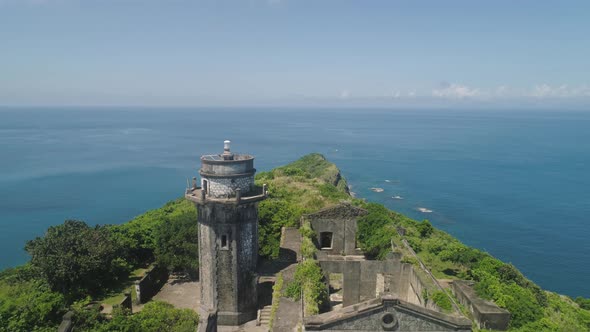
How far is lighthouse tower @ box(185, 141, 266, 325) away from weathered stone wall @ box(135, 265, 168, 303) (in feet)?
17.5

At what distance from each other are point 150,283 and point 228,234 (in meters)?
9.59

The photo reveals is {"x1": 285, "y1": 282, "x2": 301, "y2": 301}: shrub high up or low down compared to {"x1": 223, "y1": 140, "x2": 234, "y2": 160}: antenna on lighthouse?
down

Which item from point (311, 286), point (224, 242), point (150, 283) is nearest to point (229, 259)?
Answer: point (224, 242)

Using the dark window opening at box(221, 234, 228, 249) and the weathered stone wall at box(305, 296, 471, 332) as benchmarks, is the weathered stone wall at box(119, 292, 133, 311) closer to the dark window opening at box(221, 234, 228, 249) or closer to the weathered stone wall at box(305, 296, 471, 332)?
the dark window opening at box(221, 234, 228, 249)

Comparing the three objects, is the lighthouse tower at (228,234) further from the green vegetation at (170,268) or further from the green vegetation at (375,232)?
the green vegetation at (375,232)

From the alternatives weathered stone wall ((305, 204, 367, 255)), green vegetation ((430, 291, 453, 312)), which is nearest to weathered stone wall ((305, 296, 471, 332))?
green vegetation ((430, 291, 453, 312))

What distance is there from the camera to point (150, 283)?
27453mm

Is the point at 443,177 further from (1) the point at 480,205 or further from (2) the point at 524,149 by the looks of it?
(2) the point at 524,149

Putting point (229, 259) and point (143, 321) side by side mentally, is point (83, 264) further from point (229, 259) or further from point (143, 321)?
point (229, 259)

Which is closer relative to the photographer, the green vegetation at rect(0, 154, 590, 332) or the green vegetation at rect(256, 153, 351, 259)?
the green vegetation at rect(0, 154, 590, 332)

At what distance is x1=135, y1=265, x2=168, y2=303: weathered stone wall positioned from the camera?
25.8m

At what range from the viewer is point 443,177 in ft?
314

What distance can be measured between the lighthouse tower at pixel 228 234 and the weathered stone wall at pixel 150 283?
5334mm

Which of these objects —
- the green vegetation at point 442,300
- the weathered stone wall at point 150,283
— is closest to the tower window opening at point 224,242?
the weathered stone wall at point 150,283
